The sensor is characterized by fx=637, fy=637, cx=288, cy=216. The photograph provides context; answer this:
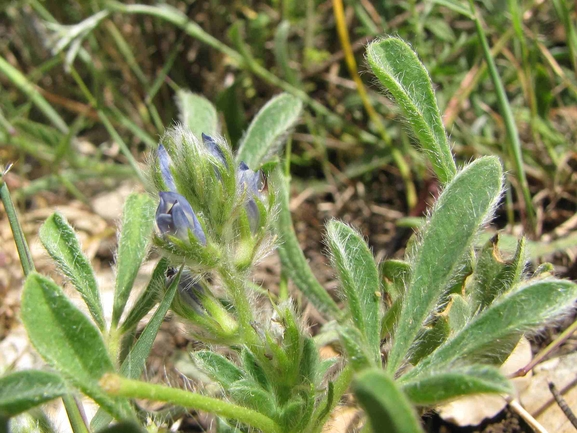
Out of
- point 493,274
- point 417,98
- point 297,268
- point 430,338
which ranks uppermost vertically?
point 417,98

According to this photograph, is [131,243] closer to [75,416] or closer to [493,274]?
[75,416]

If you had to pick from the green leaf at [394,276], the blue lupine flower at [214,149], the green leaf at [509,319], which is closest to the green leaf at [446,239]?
the green leaf at [509,319]

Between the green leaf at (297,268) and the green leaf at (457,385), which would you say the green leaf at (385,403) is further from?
the green leaf at (297,268)

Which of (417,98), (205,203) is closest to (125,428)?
(205,203)

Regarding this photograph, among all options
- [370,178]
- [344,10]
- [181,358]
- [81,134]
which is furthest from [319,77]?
[181,358]

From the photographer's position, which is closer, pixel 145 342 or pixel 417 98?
pixel 145 342

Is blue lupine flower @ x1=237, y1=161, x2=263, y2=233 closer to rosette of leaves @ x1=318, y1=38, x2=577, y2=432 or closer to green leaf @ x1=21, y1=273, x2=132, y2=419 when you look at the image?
rosette of leaves @ x1=318, y1=38, x2=577, y2=432

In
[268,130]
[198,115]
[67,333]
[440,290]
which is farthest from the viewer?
[198,115]
